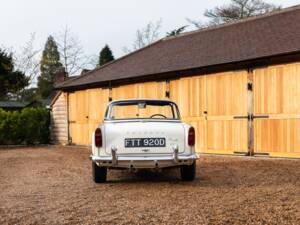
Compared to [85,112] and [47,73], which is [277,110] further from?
[47,73]

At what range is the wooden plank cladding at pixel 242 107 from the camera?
12234 mm

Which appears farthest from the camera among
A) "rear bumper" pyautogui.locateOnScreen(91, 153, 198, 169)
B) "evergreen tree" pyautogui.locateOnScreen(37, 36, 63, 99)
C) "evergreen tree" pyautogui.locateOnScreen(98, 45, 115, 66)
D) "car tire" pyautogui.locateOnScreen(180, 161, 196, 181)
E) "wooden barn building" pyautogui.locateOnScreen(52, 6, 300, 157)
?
"evergreen tree" pyautogui.locateOnScreen(37, 36, 63, 99)

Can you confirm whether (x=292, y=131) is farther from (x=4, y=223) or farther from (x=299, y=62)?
(x=4, y=223)

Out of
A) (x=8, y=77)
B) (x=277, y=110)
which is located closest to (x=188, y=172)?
(x=277, y=110)

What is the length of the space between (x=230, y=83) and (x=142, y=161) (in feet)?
23.1

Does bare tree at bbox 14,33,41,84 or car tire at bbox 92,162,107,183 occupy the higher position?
bare tree at bbox 14,33,41,84

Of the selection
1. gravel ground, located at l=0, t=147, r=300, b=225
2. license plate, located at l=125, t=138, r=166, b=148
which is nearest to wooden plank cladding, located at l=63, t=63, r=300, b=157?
gravel ground, located at l=0, t=147, r=300, b=225

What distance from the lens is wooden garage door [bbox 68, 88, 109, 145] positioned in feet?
63.2

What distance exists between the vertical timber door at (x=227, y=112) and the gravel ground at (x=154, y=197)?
333 cm

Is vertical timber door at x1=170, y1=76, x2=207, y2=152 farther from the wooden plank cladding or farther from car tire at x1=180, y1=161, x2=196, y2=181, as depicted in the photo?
car tire at x1=180, y1=161, x2=196, y2=181

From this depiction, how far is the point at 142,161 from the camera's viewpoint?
24.6 ft

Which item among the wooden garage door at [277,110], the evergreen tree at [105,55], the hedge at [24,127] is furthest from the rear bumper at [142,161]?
the evergreen tree at [105,55]

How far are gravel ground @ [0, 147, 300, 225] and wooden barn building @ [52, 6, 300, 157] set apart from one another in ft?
8.73

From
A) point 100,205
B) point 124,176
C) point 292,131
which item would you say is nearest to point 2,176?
point 124,176
